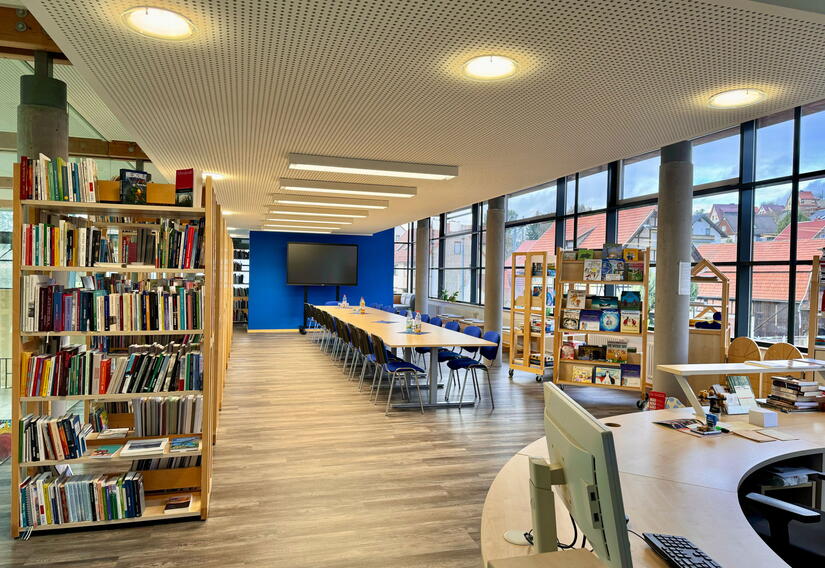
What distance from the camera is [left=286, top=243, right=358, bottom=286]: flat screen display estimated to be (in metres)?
14.3

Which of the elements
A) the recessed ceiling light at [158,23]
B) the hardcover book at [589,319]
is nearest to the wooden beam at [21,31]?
the recessed ceiling light at [158,23]

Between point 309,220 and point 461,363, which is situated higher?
point 309,220

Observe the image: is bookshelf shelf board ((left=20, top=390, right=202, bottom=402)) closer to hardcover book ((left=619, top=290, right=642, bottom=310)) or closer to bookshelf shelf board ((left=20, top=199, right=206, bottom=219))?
bookshelf shelf board ((left=20, top=199, right=206, bottom=219))

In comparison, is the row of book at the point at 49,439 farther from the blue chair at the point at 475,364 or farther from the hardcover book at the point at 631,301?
the hardcover book at the point at 631,301

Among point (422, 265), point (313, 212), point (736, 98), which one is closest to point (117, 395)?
point (736, 98)

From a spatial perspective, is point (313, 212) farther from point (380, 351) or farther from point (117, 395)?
point (117, 395)

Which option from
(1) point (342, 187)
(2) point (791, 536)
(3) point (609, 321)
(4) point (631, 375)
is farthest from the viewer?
(3) point (609, 321)

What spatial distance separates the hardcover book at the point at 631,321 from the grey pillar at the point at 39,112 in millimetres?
6554

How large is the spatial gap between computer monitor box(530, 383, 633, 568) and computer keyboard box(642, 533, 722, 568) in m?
0.37

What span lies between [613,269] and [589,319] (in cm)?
77

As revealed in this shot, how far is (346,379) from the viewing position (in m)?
8.00

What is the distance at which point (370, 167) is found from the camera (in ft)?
18.3

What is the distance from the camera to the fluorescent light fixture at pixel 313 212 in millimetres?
9258

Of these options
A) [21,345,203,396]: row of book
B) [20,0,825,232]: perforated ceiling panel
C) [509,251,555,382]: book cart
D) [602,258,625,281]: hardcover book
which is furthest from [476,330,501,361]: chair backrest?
[21,345,203,396]: row of book
